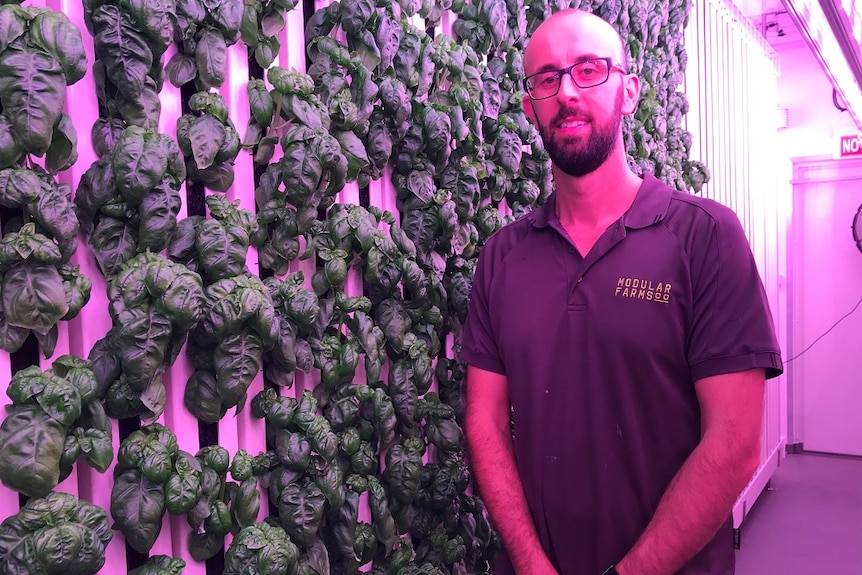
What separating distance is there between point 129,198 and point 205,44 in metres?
0.33

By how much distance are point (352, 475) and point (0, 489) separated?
0.72 m

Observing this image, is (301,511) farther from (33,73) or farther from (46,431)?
(33,73)

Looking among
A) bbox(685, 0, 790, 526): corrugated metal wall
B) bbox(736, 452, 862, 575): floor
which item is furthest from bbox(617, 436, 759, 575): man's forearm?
bbox(736, 452, 862, 575): floor

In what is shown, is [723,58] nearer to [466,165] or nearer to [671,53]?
[671,53]

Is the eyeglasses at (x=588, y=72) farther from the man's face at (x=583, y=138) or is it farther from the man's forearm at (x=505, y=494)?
the man's forearm at (x=505, y=494)

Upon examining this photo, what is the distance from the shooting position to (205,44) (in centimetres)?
129

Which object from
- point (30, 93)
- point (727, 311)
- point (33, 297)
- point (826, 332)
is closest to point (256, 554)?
point (33, 297)

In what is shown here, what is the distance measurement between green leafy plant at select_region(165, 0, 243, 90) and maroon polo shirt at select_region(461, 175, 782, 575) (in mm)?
754

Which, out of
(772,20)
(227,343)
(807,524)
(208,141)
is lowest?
(807,524)

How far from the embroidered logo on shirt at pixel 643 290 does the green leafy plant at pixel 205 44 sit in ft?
2.80

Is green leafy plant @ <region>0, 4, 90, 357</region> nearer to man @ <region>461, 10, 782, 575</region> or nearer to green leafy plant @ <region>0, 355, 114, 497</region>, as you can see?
green leafy plant @ <region>0, 355, 114, 497</region>

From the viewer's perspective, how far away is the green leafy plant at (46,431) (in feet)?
3.35

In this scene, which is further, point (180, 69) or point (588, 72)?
point (588, 72)

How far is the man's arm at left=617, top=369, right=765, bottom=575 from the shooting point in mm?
1350
